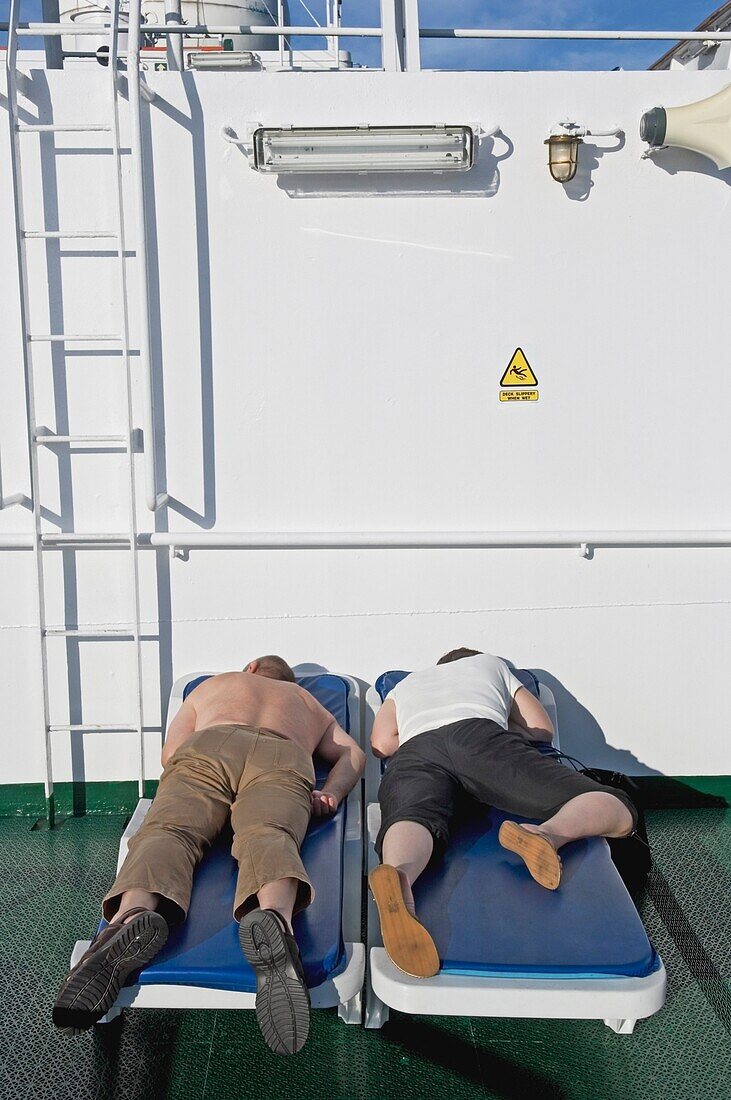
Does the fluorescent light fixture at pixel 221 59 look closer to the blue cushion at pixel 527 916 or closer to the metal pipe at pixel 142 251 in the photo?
the metal pipe at pixel 142 251

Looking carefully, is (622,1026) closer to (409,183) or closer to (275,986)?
(275,986)

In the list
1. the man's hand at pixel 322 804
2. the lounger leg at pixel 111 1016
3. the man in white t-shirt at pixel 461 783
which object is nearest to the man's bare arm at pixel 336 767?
the man's hand at pixel 322 804

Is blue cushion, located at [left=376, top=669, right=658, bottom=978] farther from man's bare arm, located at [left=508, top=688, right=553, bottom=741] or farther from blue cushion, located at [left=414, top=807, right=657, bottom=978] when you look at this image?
man's bare arm, located at [left=508, top=688, right=553, bottom=741]

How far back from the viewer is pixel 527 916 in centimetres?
250

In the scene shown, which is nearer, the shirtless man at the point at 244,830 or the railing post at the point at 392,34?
the shirtless man at the point at 244,830

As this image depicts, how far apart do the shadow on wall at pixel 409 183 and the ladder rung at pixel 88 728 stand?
235 cm

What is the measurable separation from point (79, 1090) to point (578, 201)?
358 centimetres

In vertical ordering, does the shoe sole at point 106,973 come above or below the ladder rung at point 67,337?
below

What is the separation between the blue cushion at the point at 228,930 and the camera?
2277mm

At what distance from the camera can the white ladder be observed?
3547 mm

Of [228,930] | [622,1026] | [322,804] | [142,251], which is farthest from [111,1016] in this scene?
[142,251]

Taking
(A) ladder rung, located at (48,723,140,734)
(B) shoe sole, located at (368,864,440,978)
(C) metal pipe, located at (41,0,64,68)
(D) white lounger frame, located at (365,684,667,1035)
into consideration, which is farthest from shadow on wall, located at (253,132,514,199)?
(D) white lounger frame, located at (365,684,667,1035)

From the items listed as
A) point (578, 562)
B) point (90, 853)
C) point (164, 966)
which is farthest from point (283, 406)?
point (164, 966)

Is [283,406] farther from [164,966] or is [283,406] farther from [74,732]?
[164,966]
